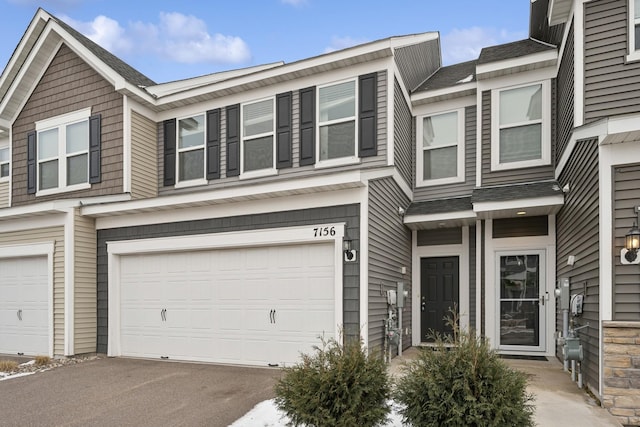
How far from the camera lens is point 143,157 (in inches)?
369

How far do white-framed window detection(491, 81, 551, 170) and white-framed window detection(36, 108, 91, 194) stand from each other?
8367 mm

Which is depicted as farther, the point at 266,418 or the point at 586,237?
the point at 586,237

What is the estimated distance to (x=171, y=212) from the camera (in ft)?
26.4

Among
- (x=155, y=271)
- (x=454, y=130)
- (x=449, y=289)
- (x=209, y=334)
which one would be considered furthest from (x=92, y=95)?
(x=449, y=289)

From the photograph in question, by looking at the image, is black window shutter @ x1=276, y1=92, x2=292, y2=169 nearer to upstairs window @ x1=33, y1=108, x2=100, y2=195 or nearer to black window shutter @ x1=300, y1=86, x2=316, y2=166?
black window shutter @ x1=300, y1=86, x2=316, y2=166

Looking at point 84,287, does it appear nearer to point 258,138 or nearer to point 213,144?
point 213,144

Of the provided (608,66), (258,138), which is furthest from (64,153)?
(608,66)

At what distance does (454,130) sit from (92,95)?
25.4 feet

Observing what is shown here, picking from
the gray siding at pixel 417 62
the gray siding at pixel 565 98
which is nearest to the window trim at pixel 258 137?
the gray siding at pixel 417 62

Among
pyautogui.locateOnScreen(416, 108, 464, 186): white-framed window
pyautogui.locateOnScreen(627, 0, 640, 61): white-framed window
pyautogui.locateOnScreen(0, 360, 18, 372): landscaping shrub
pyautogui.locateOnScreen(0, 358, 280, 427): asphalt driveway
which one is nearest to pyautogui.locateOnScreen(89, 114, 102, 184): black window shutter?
pyautogui.locateOnScreen(0, 360, 18, 372): landscaping shrub

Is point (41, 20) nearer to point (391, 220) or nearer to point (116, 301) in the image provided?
point (116, 301)

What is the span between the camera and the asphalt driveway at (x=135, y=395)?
4.88 metres

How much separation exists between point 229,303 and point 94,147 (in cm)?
478

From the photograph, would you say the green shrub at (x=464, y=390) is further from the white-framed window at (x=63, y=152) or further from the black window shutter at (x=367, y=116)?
the white-framed window at (x=63, y=152)
